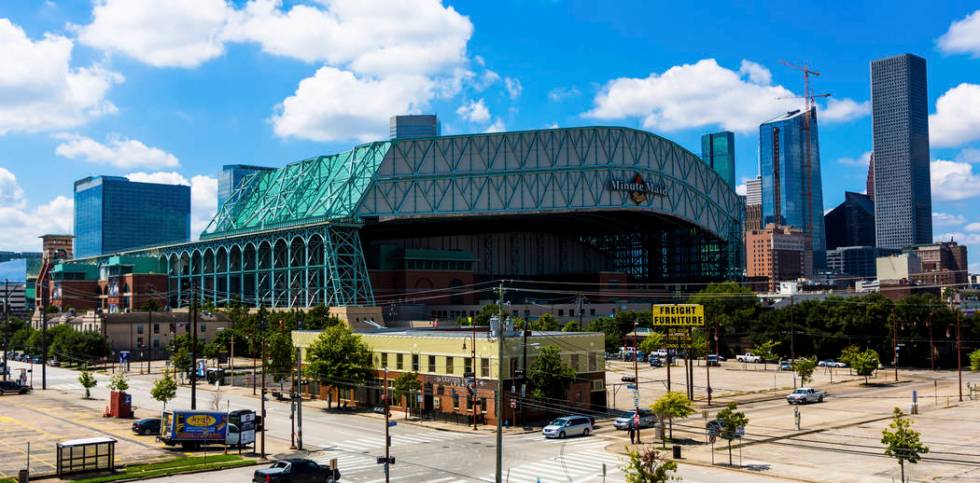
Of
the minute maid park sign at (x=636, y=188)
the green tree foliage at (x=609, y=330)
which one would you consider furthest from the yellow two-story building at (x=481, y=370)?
the minute maid park sign at (x=636, y=188)

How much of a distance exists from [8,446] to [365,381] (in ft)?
99.0

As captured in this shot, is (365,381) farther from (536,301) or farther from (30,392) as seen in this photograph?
(536,301)

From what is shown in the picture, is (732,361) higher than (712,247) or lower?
lower

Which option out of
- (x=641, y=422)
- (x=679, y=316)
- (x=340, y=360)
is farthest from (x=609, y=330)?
(x=641, y=422)

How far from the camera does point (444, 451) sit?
5531 cm

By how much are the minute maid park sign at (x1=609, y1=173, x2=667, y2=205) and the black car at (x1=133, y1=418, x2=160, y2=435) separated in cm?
11225

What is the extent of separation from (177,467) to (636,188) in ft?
419

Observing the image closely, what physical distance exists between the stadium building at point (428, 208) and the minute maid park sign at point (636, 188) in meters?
0.21

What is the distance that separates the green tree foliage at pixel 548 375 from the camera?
6738 cm

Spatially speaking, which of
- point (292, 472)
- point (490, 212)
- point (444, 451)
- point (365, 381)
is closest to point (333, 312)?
point (490, 212)

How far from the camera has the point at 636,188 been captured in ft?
546

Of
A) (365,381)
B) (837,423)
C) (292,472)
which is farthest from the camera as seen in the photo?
(365,381)

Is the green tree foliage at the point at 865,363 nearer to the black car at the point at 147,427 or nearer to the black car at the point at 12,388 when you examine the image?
the black car at the point at 147,427

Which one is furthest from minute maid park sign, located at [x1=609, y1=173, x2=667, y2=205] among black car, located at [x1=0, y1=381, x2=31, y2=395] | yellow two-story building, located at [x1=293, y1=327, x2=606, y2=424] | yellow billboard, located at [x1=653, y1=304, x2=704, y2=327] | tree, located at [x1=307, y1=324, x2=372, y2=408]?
black car, located at [x1=0, y1=381, x2=31, y2=395]
